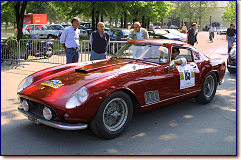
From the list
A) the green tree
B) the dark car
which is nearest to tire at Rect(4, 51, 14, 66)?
the dark car

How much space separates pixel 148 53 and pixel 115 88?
1.60 meters

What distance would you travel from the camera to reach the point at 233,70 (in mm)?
10258

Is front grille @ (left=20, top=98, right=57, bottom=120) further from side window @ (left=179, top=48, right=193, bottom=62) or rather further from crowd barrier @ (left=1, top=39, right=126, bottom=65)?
crowd barrier @ (left=1, top=39, right=126, bottom=65)

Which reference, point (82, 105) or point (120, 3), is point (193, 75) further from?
point (120, 3)

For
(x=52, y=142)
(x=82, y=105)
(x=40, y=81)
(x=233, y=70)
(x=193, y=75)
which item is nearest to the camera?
(x=82, y=105)

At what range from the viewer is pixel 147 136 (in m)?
4.38

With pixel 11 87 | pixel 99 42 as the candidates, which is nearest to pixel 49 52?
pixel 11 87

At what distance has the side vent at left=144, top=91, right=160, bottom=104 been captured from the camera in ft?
15.2

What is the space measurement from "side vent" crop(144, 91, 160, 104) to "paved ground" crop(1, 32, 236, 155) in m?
0.48

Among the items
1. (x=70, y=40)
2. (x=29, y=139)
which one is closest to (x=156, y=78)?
(x=29, y=139)

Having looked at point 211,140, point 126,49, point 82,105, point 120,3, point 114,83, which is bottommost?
point 211,140

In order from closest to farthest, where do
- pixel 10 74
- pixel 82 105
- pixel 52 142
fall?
pixel 82 105 → pixel 52 142 → pixel 10 74

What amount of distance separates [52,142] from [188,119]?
2605mm

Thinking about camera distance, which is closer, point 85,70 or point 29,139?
point 29,139
